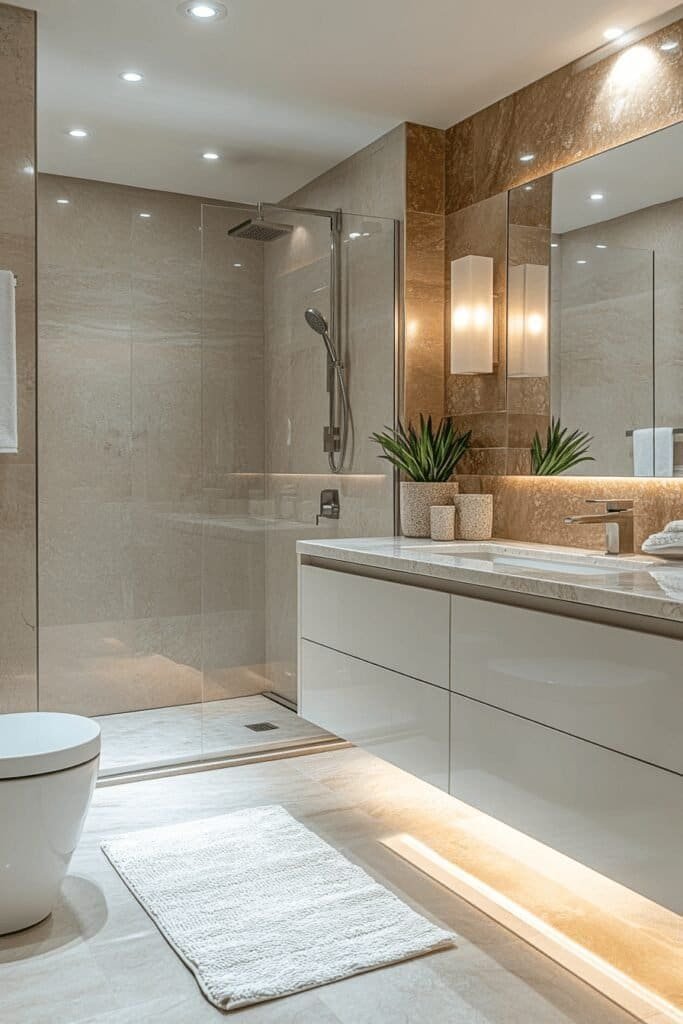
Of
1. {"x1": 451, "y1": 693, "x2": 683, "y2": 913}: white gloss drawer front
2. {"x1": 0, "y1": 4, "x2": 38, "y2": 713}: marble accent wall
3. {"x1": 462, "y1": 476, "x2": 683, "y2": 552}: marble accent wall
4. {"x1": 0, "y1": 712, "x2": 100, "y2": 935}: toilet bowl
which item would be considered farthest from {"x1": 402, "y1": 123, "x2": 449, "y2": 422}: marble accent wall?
{"x1": 0, "y1": 712, "x2": 100, "y2": 935}: toilet bowl

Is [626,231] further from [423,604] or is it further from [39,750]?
[39,750]

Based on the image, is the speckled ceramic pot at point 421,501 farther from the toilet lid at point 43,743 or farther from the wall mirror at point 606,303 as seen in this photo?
the toilet lid at point 43,743

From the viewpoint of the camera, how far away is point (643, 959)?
1.99 metres

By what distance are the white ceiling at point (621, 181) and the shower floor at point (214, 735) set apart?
1.93 meters

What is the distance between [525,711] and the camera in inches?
78.9

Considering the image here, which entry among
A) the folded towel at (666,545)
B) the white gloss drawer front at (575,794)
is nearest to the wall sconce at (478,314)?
the folded towel at (666,545)

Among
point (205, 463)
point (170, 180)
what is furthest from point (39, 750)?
point (170, 180)

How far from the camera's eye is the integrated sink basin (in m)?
2.36

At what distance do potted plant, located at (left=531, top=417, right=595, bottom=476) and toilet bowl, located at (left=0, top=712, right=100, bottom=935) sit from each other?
1.57m

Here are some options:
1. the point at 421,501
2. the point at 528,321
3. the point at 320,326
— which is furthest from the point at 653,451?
the point at 320,326

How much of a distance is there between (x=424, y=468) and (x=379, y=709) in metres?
0.96

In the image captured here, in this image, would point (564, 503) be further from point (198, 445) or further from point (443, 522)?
point (198, 445)

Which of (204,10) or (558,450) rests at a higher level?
(204,10)

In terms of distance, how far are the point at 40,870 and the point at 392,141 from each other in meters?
2.66
